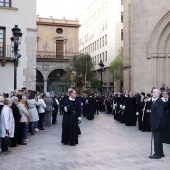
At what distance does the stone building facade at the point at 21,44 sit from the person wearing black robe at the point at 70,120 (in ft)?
31.3

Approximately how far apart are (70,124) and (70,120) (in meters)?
0.14

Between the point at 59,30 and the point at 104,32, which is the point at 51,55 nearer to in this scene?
the point at 59,30

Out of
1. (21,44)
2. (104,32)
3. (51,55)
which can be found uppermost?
(104,32)

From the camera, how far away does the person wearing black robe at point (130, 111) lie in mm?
16953

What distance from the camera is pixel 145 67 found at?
74.3ft

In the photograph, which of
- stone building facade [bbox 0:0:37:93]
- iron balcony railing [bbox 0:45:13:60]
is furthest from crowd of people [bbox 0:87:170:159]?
iron balcony railing [bbox 0:45:13:60]

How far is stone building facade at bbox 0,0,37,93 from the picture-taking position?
19484mm

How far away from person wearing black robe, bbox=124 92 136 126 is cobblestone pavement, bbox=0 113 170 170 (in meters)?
4.26

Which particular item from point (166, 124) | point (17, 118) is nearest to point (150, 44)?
point (166, 124)

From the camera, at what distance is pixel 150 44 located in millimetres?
22312

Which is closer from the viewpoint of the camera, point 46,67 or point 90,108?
point 90,108

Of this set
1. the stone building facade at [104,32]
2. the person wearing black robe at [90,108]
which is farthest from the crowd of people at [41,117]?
the stone building facade at [104,32]

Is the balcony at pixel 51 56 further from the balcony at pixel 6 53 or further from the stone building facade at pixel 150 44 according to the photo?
the balcony at pixel 6 53

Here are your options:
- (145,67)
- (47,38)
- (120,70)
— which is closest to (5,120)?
(145,67)
